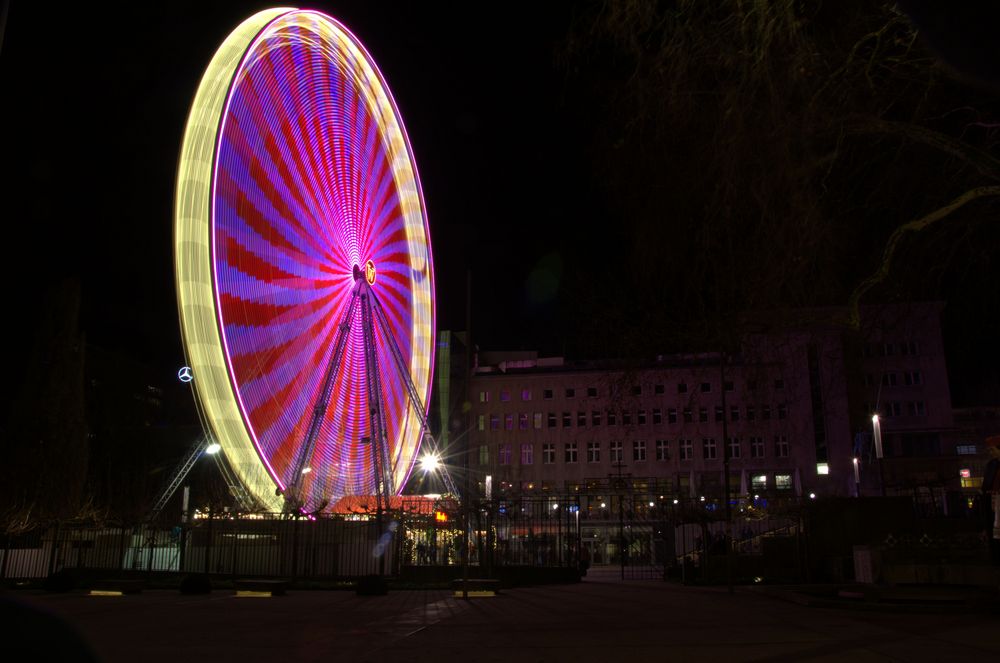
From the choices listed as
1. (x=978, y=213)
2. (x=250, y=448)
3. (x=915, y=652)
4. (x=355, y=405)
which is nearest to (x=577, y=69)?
(x=978, y=213)

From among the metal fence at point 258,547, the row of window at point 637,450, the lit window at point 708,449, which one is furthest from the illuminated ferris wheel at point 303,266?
the lit window at point 708,449

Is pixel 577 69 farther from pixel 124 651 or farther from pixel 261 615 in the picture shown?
pixel 261 615

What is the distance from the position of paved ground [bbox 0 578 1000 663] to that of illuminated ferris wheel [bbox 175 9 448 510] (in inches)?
Answer: 225

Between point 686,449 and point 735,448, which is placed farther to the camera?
point 686,449

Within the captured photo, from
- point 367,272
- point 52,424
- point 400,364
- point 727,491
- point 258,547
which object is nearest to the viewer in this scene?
point 258,547

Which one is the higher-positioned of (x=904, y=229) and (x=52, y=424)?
(x=52, y=424)

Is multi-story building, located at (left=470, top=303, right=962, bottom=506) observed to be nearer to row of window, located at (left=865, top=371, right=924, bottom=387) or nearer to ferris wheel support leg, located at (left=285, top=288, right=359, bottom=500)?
row of window, located at (left=865, top=371, right=924, bottom=387)

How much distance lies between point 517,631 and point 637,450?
6510 cm

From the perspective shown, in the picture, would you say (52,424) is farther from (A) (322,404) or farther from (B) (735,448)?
(B) (735,448)

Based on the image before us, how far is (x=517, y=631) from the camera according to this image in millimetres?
9414

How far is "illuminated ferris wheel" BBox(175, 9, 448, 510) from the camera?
58.3 feet

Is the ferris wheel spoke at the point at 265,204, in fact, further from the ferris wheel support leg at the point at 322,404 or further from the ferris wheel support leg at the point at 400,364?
the ferris wheel support leg at the point at 400,364

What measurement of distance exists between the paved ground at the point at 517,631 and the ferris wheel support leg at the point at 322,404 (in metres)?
5.46

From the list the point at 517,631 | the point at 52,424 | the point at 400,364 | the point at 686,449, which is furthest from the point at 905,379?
the point at 517,631
